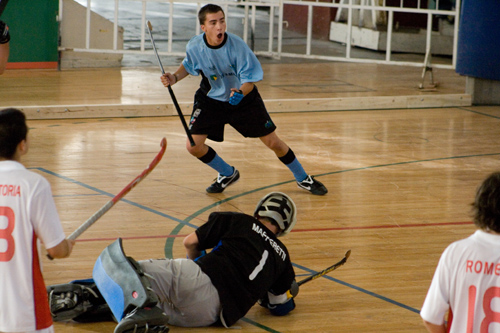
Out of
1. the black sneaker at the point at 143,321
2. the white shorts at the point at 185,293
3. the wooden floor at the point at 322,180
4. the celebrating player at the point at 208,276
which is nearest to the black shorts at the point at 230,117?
the wooden floor at the point at 322,180

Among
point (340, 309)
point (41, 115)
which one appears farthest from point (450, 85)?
point (340, 309)

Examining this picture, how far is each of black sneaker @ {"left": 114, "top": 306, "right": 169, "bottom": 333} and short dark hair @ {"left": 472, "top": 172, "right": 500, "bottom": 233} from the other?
1545 millimetres

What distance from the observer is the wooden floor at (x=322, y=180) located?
3967 millimetres

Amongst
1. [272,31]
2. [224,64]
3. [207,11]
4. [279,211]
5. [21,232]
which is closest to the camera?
[21,232]

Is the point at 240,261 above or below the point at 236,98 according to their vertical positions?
below

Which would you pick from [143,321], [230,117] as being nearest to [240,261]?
[143,321]

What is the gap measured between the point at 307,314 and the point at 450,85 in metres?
7.43

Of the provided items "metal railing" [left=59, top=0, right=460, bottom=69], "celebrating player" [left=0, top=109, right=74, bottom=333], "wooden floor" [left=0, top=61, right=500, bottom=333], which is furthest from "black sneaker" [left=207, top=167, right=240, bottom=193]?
"metal railing" [left=59, top=0, right=460, bottom=69]

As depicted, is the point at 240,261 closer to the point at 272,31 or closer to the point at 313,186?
the point at 313,186

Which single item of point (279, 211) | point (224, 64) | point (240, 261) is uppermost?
point (224, 64)

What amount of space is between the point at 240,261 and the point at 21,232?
123cm

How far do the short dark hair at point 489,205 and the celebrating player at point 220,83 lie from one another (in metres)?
3.30

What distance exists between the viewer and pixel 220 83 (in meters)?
5.54

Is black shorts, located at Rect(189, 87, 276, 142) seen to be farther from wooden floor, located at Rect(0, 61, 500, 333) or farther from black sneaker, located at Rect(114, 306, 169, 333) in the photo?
black sneaker, located at Rect(114, 306, 169, 333)
